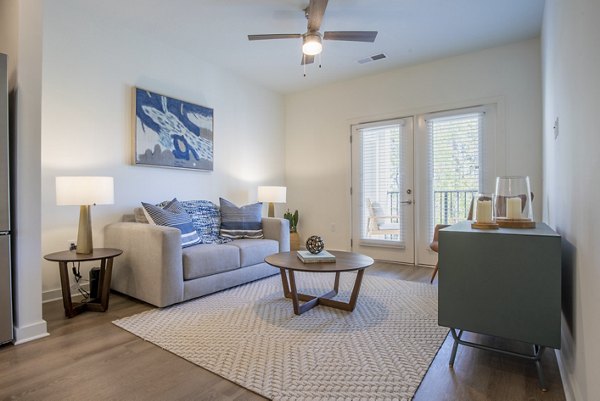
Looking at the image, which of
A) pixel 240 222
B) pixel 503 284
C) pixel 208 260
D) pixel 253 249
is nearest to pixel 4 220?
pixel 208 260

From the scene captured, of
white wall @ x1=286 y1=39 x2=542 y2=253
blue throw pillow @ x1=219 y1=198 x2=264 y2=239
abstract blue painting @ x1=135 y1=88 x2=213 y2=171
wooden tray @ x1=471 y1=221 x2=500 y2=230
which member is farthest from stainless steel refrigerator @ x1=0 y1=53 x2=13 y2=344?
white wall @ x1=286 y1=39 x2=542 y2=253

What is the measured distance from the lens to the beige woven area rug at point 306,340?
5.25ft

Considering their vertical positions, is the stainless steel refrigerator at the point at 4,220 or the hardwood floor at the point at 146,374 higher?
the stainless steel refrigerator at the point at 4,220

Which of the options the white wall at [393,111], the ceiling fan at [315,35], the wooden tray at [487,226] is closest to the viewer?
the wooden tray at [487,226]

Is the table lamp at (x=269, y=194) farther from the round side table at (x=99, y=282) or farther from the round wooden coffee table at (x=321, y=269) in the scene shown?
the round side table at (x=99, y=282)

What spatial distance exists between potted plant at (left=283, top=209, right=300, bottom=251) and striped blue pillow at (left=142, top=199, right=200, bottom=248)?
202cm

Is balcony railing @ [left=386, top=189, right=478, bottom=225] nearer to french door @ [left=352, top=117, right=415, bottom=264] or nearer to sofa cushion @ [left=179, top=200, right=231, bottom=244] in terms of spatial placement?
french door @ [left=352, top=117, right=415, bottom=264]

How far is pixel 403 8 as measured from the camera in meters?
3.05

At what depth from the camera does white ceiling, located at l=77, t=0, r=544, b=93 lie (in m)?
3.01

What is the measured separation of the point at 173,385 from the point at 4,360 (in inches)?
41.4

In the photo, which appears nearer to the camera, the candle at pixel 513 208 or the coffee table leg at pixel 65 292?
the candle at pixel 513 208

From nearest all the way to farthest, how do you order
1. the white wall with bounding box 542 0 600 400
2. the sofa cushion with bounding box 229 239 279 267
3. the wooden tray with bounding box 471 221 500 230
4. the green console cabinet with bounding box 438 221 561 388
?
the white wall with bounding box 542 0 600 400 → the green console cabinet with bounding box 438 221 561 388 → the wooden tray with bounding box 471 221 500 230 → the sofa cushion with bounding box 229 239 279 267

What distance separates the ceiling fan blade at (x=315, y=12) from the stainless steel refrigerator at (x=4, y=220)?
6.67 ft

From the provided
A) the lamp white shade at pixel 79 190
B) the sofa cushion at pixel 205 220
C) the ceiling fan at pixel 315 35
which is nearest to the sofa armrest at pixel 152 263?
the lamp white shade at pixel 79 190
